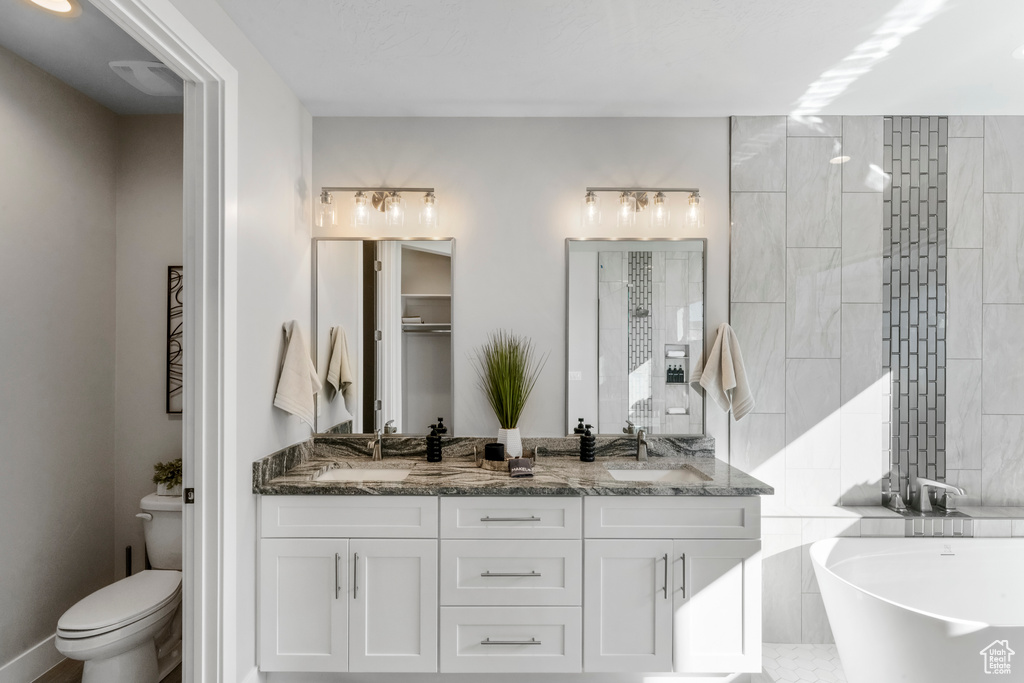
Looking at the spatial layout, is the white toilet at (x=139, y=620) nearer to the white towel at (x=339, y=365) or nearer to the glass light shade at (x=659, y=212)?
the white towel at (x=339, y=365)

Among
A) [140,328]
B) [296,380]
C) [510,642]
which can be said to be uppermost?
[140,328]

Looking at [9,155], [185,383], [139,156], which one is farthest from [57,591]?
[139,156]

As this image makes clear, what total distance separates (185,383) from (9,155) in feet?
4.25

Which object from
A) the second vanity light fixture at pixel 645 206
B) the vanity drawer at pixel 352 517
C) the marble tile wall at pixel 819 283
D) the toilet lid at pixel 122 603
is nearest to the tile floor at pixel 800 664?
the marble tile wall at pixel 819 283

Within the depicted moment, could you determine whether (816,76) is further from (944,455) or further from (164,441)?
(164,441)

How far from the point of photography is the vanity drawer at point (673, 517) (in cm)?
221

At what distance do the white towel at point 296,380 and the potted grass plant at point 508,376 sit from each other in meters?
0.79

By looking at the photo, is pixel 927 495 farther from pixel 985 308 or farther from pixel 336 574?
pixel 336 574

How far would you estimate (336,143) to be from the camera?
2777 millimetres

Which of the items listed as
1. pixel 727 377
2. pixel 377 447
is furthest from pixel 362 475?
pixel 727 377

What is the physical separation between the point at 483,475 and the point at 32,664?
6.51ft

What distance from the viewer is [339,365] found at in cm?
274

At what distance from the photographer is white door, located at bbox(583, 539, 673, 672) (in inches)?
Answer: 86.4

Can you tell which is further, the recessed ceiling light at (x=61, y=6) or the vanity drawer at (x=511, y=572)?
the vanity drawer at (x=511, y=572)
